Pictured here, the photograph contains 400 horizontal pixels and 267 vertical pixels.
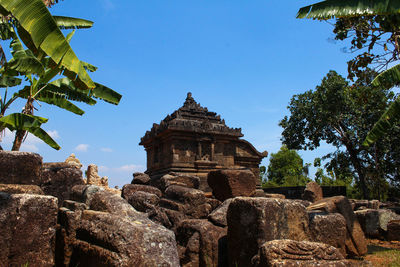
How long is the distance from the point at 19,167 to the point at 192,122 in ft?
37.1

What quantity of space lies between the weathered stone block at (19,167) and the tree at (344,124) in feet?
60.3

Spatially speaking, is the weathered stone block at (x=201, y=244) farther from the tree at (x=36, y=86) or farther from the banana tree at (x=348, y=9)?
the banana tree at (x=348, y=9)

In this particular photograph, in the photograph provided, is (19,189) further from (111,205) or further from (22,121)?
(22,121)

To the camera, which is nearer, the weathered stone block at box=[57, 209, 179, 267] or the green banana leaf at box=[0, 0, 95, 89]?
the weathered stone block at box=[57, 209, 179, 267]

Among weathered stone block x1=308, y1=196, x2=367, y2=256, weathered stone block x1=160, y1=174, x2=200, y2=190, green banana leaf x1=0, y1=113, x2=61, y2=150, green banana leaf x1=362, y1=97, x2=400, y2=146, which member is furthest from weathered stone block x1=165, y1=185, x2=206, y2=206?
green banana leaf x1=362, y1=97, x2=400, y2=146

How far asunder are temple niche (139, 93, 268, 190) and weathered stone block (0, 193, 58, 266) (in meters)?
10.3

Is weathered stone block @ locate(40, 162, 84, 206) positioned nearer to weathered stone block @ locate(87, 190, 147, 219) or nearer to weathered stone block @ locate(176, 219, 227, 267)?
weathered stone block @ locate(87, 190, 147, 219)

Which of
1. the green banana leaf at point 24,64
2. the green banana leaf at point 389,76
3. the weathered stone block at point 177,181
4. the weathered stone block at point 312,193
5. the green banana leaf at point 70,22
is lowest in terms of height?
the weathered stone block at point 312,193

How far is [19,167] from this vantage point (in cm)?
406

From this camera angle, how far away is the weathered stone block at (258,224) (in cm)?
402

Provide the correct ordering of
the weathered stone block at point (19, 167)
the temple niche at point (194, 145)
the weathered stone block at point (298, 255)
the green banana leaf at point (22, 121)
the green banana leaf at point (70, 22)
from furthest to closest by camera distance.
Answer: the temple niche at point (194, 145), the green banana leaf at point (70, 22), the green banana leaf at point (22, 121), the weathered stone block at point (19, 167), the weathered stone block at point (298, 255)

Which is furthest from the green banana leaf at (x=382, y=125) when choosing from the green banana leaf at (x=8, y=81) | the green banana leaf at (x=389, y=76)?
the green banana leaf at (x=8, y=81)

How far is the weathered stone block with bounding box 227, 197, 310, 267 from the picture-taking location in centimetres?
402

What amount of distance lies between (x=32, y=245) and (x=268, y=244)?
218 centimetres
